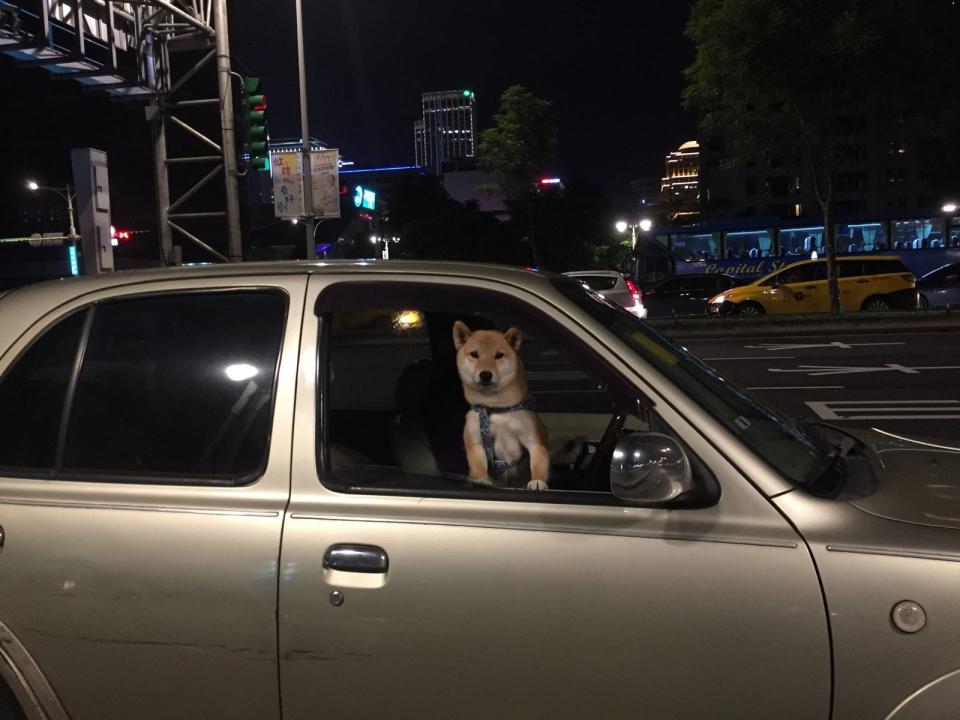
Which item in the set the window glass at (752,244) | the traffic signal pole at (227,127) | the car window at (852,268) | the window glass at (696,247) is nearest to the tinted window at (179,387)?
the traffic signal pole at (227,127)

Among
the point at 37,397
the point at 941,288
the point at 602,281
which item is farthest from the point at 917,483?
the point at 941,288

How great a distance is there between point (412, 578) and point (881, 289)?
22.2 metres

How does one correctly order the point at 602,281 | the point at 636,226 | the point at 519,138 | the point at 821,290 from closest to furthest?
1. the point at 602,281
2. the point at 821,290
3. the point at 519,138
4. the point at 636,226

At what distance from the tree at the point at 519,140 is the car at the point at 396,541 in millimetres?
32896

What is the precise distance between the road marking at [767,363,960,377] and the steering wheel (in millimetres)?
10030

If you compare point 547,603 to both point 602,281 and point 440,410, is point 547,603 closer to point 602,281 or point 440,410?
point 440,410

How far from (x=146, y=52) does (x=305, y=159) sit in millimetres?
3700

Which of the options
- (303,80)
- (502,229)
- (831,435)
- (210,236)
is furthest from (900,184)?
(831,435)

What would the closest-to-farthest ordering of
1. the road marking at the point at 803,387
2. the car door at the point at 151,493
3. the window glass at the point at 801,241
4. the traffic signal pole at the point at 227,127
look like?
the car door at the point at 151,493 < the road marking at the point at 803,387 < the traffic signal pole at the point at 227,127 < the window glass at the point at 801,241

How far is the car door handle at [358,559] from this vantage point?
1886 mm

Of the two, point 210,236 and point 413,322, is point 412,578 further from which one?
point 210,236

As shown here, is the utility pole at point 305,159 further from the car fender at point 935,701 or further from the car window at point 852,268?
the car fender at point 935,701

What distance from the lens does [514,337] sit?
247 centimetres

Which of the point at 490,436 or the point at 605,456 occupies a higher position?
the point at 490,436
